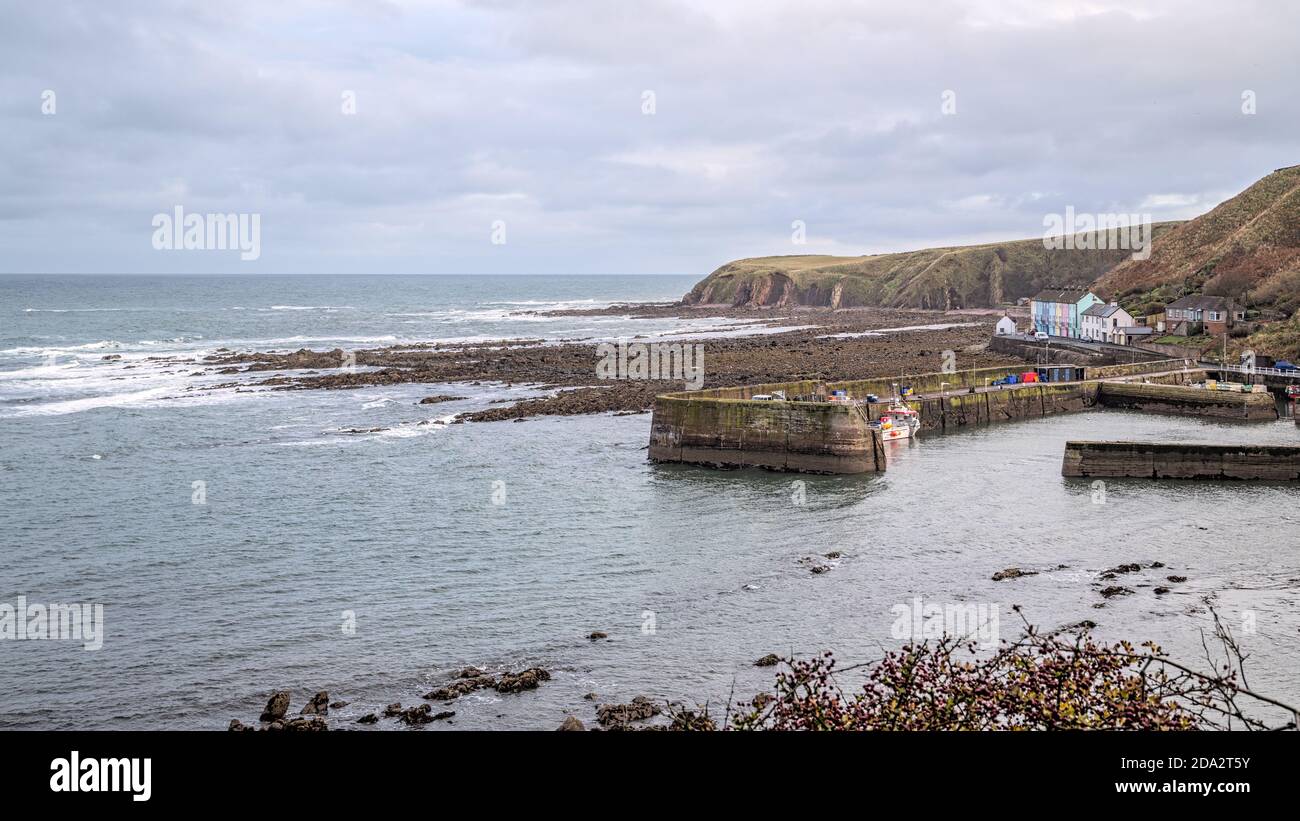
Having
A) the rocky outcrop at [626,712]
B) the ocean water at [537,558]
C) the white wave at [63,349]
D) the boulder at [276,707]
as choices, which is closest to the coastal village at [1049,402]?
the ocean water at [537,558]

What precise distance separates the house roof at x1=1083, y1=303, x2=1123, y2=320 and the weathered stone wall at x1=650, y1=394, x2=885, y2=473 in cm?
6334

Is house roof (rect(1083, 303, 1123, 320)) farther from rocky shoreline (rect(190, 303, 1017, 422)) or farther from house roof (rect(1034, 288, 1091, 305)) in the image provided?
rocky shoreline (rect(190, 303, 1017, 422))

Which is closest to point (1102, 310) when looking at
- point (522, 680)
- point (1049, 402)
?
point (1049, 402)

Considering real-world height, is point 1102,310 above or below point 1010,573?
above

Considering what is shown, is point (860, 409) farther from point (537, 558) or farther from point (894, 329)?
point (894, 329)

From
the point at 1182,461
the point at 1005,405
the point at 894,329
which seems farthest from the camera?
the point at 894,329

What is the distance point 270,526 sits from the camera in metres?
41.9

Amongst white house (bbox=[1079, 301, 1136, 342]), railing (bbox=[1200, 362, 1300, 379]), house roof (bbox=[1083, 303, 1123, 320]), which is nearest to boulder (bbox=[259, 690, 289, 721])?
railing (bbox=[1200, 362, 1300, 379])

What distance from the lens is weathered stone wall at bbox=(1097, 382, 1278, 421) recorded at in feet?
228

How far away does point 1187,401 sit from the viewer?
71812 millimetres

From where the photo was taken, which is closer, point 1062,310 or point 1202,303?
point 1202,303

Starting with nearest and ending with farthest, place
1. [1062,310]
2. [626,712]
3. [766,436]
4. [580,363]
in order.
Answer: [626,712], [766,436], [580,363], [1062,310]

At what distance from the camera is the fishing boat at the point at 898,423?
200 ft

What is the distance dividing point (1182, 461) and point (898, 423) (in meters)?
16.1
